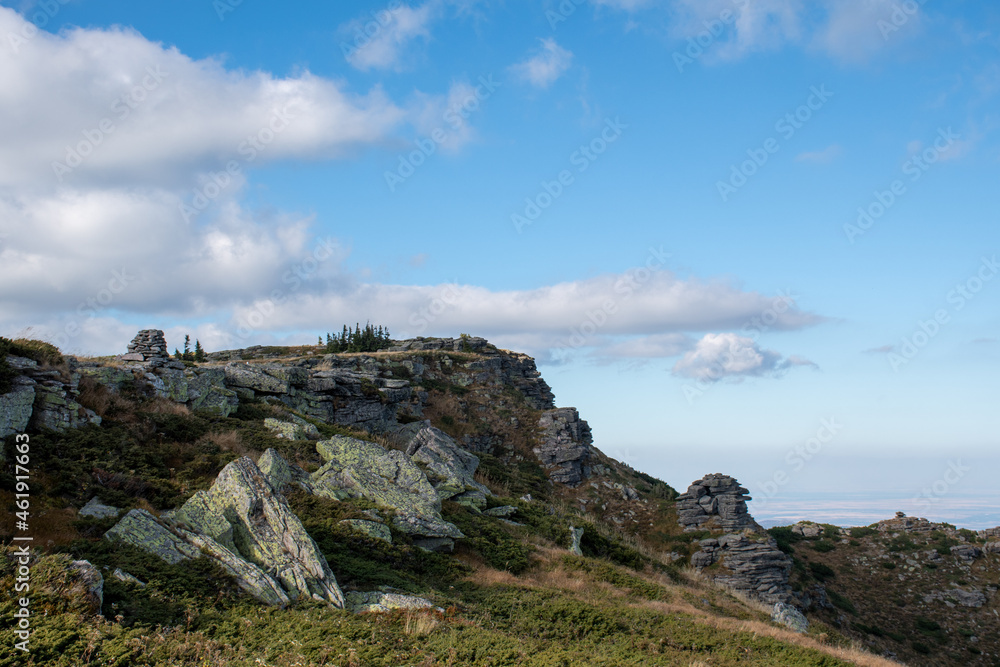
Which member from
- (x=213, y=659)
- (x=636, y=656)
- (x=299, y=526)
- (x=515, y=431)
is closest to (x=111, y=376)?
(x=299, y=526)

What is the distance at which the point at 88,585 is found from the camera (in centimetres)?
→ 1130

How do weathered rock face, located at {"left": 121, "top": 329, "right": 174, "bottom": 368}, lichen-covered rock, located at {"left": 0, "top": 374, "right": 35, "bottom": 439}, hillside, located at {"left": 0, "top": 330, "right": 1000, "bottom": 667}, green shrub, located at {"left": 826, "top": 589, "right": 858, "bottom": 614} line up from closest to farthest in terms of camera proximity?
hillside, located at {"left": 0, "top": 330, "right": 1000, "bottom": 667}, lichen-covered rock, located at {"left": 0, "top": 374, "right": 35, "bottom": 439}, weathered rock face, located at {"left": 121, "top": 329, "right": 174, "bottom": 368}, green shrub, located at {"left": 826, "top": 589, "right": 858, "bottom": 614}

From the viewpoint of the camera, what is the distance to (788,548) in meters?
52.3

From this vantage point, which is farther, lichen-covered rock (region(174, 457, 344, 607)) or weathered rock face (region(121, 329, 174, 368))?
weathered rock face (region(121, 329, 174, 368))

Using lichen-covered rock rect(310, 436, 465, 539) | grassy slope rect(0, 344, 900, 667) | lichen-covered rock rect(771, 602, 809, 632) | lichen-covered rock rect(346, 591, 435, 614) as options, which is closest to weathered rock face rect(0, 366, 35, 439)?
grassy slope rect(0, 344, 900, 667)

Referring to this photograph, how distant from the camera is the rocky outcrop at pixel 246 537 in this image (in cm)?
1412

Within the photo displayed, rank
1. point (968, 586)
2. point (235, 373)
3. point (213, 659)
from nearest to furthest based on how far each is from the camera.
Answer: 1. point (213, 659)
2. point (235, 373)
3. point (968, 586)

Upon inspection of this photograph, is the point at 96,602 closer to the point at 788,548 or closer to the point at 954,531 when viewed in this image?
the point at 788,548

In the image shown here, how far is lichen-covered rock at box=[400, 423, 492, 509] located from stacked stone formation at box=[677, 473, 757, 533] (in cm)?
2258

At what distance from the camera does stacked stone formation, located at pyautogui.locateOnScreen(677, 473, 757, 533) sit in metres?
47.4

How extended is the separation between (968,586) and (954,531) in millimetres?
9226

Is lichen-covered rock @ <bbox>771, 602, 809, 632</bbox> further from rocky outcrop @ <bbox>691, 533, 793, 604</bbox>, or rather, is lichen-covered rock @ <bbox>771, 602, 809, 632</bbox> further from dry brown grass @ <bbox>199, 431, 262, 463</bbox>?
dry brown grass @ <bbox>199, 431, 262, 463</bbox>

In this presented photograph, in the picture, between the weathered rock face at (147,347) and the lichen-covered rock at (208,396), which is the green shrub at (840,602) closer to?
the lichen-covered rock at (208,396)

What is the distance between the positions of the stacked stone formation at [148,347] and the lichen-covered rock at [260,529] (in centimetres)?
2086
